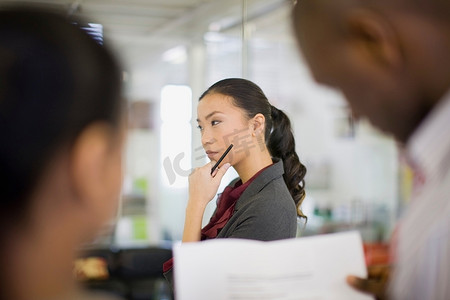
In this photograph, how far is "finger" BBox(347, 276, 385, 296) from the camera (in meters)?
0.90

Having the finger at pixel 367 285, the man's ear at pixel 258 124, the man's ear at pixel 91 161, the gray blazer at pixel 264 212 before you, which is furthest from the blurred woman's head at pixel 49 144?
the man's ear at pixel 258 124

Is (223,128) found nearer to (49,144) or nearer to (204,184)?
(204,184)

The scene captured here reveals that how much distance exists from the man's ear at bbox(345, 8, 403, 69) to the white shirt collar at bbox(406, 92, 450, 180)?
65mm

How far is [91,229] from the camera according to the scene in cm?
60

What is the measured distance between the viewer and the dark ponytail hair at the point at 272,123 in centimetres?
142

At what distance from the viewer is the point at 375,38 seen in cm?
67

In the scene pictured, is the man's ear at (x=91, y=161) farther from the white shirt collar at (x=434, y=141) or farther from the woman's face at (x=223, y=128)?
the woman's face at (x=223, y=128)

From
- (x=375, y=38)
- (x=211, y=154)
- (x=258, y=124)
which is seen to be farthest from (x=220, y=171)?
(x=375, y=38)

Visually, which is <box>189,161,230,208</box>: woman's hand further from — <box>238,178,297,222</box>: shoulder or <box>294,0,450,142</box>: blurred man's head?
<box>294,0,450,142</box>: blurred man's head

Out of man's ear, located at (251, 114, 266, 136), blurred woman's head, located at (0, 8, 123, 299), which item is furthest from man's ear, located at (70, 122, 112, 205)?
man's ear, located at (251, 114, 266, 136)

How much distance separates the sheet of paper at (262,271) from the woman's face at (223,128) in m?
0.45

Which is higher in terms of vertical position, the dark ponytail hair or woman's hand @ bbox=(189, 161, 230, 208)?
the dark ponytail hair

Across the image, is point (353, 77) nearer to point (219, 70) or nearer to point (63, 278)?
point (63, 278)

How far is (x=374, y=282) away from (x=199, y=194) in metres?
0.57
